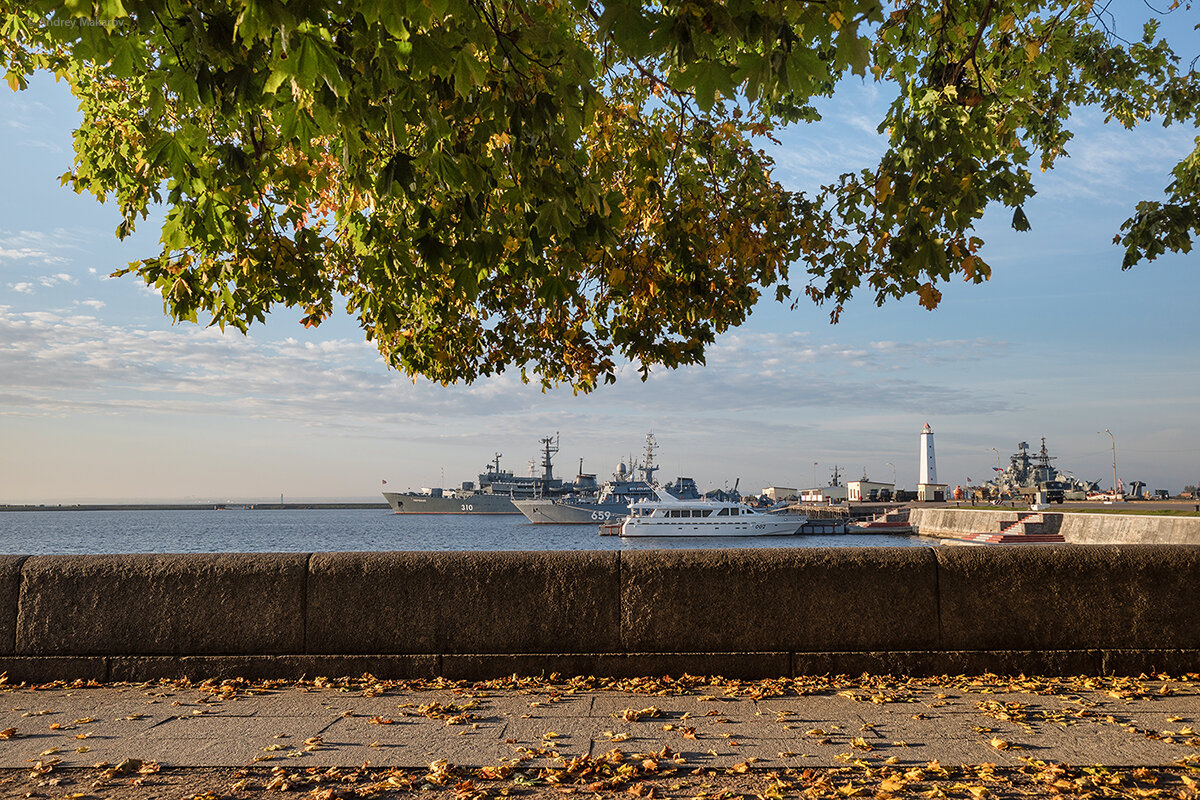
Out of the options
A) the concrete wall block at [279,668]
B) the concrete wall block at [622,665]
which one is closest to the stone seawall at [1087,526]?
the concrete wall block at [622,665]

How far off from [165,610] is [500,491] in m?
142

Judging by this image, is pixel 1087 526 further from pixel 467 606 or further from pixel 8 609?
pixel 8 609

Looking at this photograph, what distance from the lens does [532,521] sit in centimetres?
11888

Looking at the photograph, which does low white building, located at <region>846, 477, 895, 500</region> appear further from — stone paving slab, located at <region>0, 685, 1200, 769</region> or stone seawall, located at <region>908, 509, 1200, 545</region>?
stone paving slab, located at <region>0, 685, 1200, 769</region>

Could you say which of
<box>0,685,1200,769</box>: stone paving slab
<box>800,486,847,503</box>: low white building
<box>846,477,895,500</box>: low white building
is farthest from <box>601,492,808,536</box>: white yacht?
<box>800,486,847,503</box>: low white building

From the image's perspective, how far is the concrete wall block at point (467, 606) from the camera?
6.40 metres

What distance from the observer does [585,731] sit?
5.04m

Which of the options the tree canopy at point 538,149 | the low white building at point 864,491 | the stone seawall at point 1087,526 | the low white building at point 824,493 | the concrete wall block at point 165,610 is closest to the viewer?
the tree canopy at point 538,149

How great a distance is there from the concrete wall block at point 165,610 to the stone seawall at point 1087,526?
1065 cm

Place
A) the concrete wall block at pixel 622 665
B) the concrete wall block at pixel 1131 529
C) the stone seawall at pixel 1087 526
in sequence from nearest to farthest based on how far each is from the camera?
the concrete wall block at pixel 622 665
the concrete wall block at pixel 1131 529
the stone seawall at pixel 1087 526

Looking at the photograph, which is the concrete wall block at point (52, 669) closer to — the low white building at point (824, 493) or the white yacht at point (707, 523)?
the white yacht at point (707, 523)

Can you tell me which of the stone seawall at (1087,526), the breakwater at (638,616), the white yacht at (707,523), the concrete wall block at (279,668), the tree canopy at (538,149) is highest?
the tree canopy at (538,149)

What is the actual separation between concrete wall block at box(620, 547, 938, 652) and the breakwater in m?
0.01

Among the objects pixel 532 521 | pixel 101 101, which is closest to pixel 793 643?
pixel 101 101
